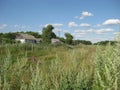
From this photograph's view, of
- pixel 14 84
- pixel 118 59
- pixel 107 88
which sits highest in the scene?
pixel 118 59

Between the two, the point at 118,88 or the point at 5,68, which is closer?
the point at 118,88

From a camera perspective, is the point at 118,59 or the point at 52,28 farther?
the point at 52,28

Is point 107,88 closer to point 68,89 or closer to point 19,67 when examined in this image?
point 68,89

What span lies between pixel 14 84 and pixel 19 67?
487 millimetres

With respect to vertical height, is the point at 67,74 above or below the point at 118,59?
below

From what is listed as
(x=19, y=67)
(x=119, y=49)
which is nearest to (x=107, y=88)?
(x=119, y=49)

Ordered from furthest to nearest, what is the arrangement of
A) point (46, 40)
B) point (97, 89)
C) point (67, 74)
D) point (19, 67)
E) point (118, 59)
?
point (46, 40) → point (19, 67) → point (67, 74) → point (97, 89) → point (118, 59)

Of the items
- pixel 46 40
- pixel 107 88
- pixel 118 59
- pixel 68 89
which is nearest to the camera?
pixel 107 88

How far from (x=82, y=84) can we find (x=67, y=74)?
16.7 inches

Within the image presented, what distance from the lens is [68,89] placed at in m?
5.65

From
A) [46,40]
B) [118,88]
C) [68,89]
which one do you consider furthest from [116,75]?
[46,40]

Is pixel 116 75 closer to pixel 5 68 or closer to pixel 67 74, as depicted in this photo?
pixel 67 74

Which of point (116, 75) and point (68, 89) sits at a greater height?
point (116, 75)

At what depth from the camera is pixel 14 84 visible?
6.57 meters
